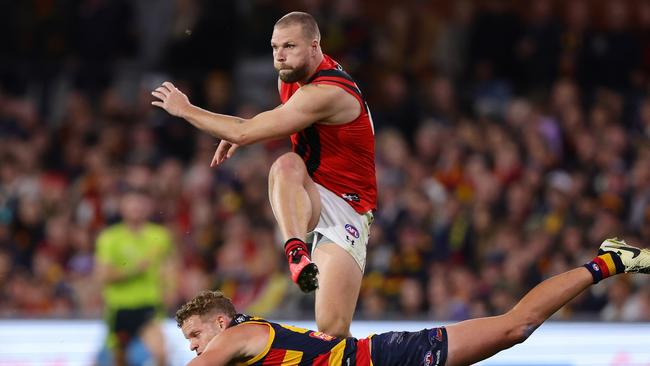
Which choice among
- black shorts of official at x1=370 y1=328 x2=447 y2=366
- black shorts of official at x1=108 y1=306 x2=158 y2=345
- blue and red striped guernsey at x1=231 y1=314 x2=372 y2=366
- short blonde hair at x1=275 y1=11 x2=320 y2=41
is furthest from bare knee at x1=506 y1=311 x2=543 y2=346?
black shorts of official at x1=108 y1=306 x2=158 y2=345

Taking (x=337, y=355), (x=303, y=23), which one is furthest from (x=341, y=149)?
(x=337, y=355)

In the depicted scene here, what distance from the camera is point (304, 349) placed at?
7645 millimetres

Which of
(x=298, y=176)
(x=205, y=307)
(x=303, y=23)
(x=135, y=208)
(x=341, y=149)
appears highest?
(x=135, y=208)

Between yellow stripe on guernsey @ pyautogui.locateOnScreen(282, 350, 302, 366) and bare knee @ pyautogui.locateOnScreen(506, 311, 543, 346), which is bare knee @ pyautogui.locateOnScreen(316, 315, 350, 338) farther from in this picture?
bare knee @ pyautogui.locateOnScreen(506, 311, 543, 346)

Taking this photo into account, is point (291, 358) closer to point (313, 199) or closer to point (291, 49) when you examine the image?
point (313, 199)

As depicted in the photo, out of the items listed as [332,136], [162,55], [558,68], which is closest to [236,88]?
[162,55]

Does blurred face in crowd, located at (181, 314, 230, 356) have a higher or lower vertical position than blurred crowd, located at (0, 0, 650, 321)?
lower

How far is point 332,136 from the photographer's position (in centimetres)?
808

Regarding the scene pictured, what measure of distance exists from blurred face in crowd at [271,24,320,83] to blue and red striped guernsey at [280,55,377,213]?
5.5 inches

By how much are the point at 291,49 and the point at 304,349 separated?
5.79 feet

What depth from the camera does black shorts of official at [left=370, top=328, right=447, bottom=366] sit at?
7.89 meters

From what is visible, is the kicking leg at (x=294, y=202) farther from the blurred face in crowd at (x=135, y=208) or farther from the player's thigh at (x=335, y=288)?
the blurred face in crowd at (x=135, y=208)

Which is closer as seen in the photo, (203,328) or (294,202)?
(203,328)

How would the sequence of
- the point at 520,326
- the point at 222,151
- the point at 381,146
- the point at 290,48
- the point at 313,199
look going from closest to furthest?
the point at 290,48
the point at 520,326
the point at 313,199
the point at 222,151
the point at 381,146
